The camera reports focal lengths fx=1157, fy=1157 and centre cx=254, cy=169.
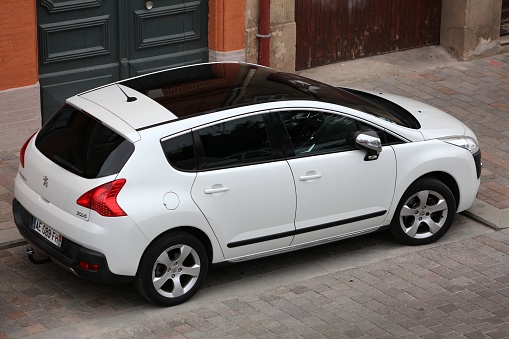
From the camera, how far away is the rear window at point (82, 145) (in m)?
8.77

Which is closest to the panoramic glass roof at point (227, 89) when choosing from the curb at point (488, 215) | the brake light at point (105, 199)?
the brake light at point (105, 199)

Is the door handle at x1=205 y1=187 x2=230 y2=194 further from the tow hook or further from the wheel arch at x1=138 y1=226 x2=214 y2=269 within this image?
the tow hook

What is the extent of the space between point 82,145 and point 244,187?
1306mm

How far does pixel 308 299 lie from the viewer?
928cm

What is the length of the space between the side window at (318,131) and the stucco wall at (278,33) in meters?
4.04

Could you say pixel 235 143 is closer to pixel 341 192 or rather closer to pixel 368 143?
pixel 341 192

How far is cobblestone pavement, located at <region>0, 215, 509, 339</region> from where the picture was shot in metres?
8.77

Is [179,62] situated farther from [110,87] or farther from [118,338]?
[118,338]

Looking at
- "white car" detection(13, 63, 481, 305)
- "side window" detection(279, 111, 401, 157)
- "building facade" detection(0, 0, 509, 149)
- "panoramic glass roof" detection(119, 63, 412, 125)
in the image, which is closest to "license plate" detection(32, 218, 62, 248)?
"white car" detection(13, 63, 481, 305)

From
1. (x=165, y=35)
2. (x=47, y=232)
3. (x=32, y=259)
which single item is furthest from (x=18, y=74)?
(x=47, y=232)

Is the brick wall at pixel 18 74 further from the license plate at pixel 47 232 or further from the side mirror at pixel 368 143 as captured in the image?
the side mirror at pixel 368 143

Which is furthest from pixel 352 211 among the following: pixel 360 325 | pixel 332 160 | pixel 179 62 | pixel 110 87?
pixel 179 62

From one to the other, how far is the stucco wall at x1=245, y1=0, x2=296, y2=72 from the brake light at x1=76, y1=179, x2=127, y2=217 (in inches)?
205

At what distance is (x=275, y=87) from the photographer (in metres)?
9.81
